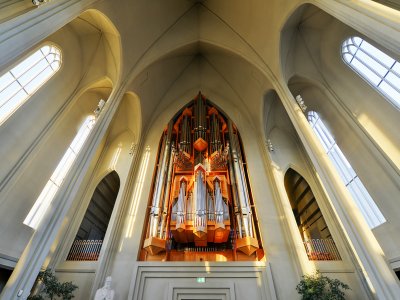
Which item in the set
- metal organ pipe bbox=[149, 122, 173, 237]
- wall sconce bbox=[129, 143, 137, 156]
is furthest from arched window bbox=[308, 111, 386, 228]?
wall sconce bbox=[129, 143, 137, 156]

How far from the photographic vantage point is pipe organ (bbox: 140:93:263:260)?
7.35 m

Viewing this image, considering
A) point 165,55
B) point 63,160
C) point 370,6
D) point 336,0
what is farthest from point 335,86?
point 63,160

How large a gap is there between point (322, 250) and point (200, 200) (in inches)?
182

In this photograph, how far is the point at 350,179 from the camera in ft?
25.3

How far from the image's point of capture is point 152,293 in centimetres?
660

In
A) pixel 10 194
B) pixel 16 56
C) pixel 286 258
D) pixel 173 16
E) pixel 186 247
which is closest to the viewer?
pixel 16 56

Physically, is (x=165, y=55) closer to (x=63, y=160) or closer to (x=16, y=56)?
(x=63, y=160)

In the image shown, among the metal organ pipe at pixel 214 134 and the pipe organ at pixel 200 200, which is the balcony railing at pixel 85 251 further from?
the metal organ pipe at pixel 214 134

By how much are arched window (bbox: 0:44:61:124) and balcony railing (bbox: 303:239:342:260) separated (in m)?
10.4

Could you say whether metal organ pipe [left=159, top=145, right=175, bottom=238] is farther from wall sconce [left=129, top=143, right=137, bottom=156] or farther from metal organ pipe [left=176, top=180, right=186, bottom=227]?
wall sconce [left=129, top=143, right=137, bottom=156]

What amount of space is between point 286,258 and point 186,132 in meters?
7.31

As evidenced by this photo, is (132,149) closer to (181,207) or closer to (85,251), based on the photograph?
(181,207)

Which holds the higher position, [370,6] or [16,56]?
[370,6]

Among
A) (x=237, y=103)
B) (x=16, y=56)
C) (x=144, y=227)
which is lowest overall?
(x=144, y=227)
